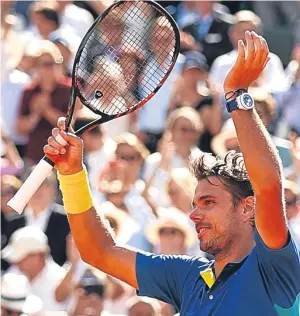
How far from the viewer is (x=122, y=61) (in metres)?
5.25

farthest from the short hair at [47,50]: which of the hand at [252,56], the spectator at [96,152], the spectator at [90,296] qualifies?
the hand at [252,56]

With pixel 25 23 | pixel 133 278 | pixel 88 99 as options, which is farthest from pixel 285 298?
pixel 25 23

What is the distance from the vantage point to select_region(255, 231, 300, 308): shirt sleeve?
13.3 feet

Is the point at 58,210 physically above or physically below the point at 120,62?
below

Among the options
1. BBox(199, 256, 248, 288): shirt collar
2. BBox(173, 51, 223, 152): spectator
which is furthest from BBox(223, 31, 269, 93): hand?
BBox(173, 51, 223, 152): spectator

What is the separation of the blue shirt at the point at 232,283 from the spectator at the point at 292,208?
2.59 metres

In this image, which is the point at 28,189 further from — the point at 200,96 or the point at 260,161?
the point at 200,96

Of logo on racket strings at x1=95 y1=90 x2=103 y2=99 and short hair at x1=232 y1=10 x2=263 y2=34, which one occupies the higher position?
logo on racket strings at x1=95 y1=90 x2=103 y2=99

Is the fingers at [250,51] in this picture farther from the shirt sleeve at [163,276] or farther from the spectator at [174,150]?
the spectator at [174,150]

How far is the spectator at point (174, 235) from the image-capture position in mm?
7258

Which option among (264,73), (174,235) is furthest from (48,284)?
(264,73)

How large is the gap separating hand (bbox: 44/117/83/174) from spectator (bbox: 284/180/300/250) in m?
2.80

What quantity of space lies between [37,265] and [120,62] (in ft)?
8.88

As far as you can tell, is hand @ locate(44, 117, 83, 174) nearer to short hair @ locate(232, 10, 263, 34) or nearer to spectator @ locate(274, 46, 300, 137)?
spectator @ locate(274, 46, 300, 137)
